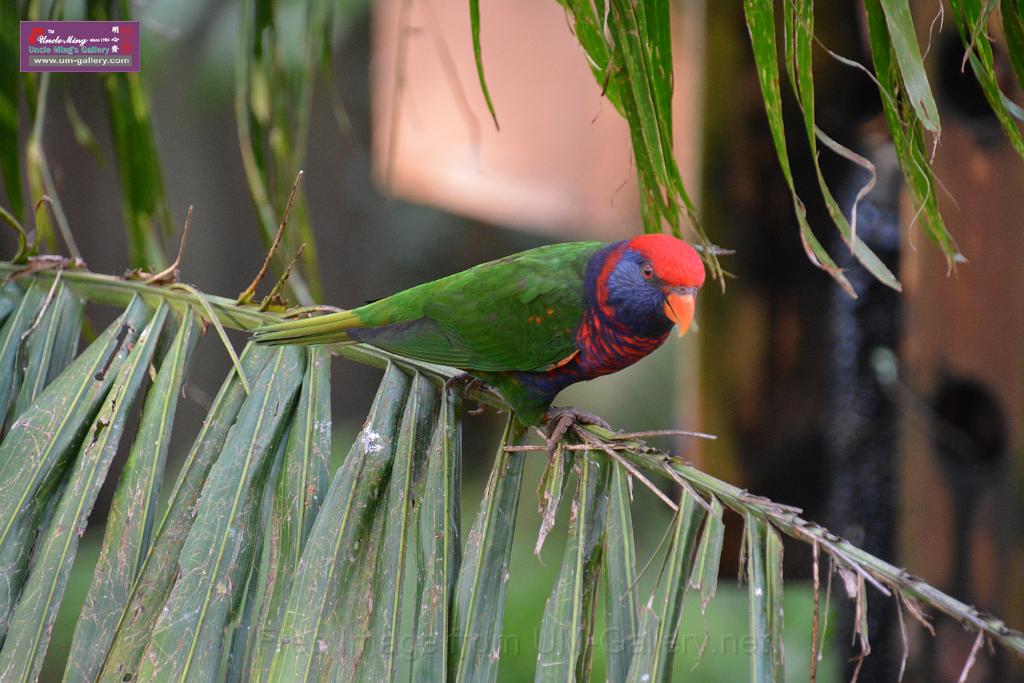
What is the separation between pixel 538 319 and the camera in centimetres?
Answer: 142

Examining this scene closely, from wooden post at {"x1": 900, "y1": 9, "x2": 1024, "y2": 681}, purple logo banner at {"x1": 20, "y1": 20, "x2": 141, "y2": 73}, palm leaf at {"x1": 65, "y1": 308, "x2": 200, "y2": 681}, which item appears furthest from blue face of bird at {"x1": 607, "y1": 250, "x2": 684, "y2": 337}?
purple logo banner at {"x1": 20, "y1": 20, "x2": 141, "y2": 73}

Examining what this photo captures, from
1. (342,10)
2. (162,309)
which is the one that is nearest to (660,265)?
(162,309)

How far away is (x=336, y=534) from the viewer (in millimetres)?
998

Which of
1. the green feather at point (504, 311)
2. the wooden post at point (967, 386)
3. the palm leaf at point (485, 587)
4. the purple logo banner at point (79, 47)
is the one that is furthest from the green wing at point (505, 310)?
the wooden post at point (967, 386)

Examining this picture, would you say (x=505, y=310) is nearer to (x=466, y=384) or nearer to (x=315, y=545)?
(x=466, y=384)

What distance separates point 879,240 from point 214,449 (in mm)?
1819

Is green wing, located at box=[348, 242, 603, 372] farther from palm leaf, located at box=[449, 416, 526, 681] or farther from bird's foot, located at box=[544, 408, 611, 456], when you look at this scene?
palm leaf, located at box=[449, 416, 526, 681]

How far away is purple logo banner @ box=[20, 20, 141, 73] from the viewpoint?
1454 millimetres

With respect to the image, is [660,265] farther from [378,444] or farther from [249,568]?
[249,568]

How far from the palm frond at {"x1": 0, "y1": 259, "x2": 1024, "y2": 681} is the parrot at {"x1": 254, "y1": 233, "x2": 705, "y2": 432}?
15cm

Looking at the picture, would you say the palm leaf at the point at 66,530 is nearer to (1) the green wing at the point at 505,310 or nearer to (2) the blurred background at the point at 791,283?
(1) the green wing at the point at 505,310

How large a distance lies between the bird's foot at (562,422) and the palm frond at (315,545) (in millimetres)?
72

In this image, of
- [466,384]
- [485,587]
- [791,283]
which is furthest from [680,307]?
[791,283]

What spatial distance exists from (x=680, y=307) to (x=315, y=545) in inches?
24.1
